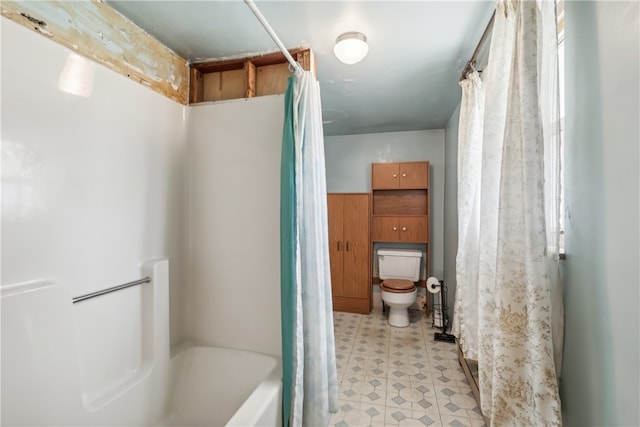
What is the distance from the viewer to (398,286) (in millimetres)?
3051

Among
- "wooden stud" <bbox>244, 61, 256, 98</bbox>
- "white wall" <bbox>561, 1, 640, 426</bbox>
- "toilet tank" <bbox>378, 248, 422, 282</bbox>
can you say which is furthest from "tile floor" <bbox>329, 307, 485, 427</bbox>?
"wooden stud" <bbox>244, 61, 256, 98</bbox>

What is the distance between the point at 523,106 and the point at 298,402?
168 cm

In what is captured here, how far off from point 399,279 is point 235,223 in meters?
2.28

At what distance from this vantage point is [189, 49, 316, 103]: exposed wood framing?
1.84m

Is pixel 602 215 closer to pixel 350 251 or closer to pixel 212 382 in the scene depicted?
pixel 212 382

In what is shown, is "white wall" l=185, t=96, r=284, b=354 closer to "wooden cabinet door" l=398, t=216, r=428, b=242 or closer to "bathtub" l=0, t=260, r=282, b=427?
"bathtub" l=0, t=260, r=282, b=427

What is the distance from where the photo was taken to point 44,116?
1.14 metres

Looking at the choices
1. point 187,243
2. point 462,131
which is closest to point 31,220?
point 187,243

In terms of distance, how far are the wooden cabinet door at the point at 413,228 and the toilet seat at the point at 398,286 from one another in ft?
1.76

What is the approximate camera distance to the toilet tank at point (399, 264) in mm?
3367

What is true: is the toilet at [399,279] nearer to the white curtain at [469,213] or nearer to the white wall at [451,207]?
the white wall at [451,207]

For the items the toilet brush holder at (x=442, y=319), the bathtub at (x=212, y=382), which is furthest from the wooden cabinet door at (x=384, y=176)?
the bathtub at (x=212, y=382)

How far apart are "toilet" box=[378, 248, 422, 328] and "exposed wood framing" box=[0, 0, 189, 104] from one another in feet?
8.79

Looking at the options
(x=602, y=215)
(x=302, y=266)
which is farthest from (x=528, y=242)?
(x=302, y=266)
